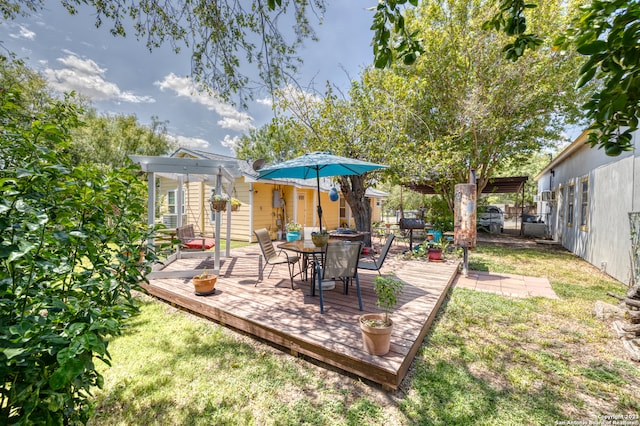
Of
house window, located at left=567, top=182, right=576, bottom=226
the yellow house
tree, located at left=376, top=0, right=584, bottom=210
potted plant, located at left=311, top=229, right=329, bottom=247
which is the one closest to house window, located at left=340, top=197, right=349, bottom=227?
the yellow house

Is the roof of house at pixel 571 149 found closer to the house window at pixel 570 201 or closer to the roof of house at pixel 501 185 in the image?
the house window at pixel 570 201

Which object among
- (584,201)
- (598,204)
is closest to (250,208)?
(598,204)

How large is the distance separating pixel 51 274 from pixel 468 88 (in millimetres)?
11539

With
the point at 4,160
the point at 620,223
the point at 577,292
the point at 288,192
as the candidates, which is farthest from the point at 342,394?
the point at 288,192

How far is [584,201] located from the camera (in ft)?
30.2

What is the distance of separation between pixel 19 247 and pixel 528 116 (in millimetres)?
13757

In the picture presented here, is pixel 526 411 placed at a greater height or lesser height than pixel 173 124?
lesser

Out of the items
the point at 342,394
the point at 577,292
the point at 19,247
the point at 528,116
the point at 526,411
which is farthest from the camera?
the point at 528,116

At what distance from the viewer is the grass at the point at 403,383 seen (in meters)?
2.28

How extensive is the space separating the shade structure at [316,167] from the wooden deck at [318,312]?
150cm

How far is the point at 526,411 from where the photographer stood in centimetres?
231

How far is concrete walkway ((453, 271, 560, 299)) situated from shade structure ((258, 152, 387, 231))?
333cm

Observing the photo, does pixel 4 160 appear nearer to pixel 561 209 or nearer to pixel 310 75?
pixel 310 75

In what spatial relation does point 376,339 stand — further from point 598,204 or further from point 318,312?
point 598,204
